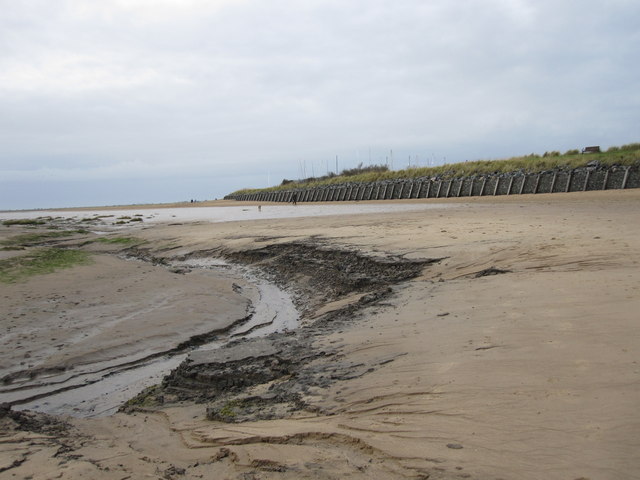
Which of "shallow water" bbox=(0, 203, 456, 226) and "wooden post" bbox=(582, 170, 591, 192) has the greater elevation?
"wooden post" bbox=(582, 170, 591, 192)

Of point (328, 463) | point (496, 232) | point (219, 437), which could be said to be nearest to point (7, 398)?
point (219, 437)

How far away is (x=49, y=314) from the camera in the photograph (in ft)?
25.7

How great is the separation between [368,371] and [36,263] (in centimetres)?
1134

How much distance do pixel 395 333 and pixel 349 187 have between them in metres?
47.6

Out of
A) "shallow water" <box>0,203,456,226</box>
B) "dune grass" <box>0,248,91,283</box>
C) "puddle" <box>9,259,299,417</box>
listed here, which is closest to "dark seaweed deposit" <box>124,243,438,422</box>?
"puddle" <box>9,259,299,417</box>

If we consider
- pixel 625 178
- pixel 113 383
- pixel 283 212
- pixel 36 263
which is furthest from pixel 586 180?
pixel 113 383

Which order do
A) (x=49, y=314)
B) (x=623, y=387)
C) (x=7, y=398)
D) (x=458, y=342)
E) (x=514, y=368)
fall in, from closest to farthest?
1. (x=623, y=387)
2. (x=514, y=368)
3. (x=458, y=342)
4. (x=7, y=398)
5. (x=49, y=314)

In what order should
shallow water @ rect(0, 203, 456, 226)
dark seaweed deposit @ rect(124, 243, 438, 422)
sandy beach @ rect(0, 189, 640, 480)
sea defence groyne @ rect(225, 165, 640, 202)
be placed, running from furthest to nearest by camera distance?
shallow water @ rect(0, 203, 456, 226)
sea defence groyne @ rect(225, 165, 640, 202)
dark seaweed deposit @ rect(124, 243, 438, 422)
sandy beach @ rect(0, 189, 640, 480)

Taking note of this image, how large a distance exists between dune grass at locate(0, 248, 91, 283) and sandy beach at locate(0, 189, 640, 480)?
1.08m

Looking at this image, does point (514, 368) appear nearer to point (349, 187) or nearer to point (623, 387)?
point (623, 387)

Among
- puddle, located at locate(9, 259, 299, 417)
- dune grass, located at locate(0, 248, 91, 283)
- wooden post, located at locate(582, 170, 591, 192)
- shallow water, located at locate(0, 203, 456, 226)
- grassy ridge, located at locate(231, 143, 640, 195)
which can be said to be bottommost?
puddle, located at locate(9, 259, 299, 417)

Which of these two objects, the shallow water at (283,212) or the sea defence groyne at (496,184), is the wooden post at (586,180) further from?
the shallow water at (283,212)

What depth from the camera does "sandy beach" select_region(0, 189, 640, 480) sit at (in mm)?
2785

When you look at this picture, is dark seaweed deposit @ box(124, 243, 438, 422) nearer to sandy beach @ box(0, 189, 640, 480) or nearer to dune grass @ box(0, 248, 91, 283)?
sandy beach @ box(0, 189, 640, 480)
